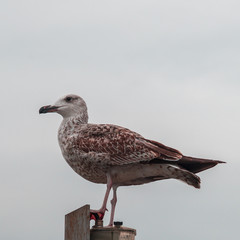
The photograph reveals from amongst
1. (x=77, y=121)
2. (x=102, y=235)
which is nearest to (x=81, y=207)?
(x=102, y=235)

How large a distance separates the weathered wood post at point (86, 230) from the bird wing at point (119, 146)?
2.72 m

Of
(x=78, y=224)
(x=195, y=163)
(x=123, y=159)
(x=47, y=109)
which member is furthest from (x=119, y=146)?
(x=78, y=224)

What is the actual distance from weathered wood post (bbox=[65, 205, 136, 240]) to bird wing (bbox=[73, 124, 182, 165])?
8.92ft

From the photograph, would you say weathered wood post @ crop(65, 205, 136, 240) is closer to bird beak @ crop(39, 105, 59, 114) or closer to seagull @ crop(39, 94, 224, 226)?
seagull @ crop(39, 94, 224, 226)

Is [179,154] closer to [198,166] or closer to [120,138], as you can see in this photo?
[198,166]

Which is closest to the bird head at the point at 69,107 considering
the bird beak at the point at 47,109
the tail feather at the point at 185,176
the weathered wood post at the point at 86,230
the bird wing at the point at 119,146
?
the bird beak at the point at 47,109

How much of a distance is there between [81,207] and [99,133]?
3500 mm

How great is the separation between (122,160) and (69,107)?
179cm

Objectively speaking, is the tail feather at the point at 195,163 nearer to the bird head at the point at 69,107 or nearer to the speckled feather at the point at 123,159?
the speckled feather at the point at 123,159

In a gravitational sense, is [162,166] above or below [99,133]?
below

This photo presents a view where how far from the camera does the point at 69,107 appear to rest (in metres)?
11.5

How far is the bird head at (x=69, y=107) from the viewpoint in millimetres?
11422

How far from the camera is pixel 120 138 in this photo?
1080cm

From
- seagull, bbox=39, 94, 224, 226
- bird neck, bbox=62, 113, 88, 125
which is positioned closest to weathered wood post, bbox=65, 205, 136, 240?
seagull, bbox=39, 94, 224, 226
